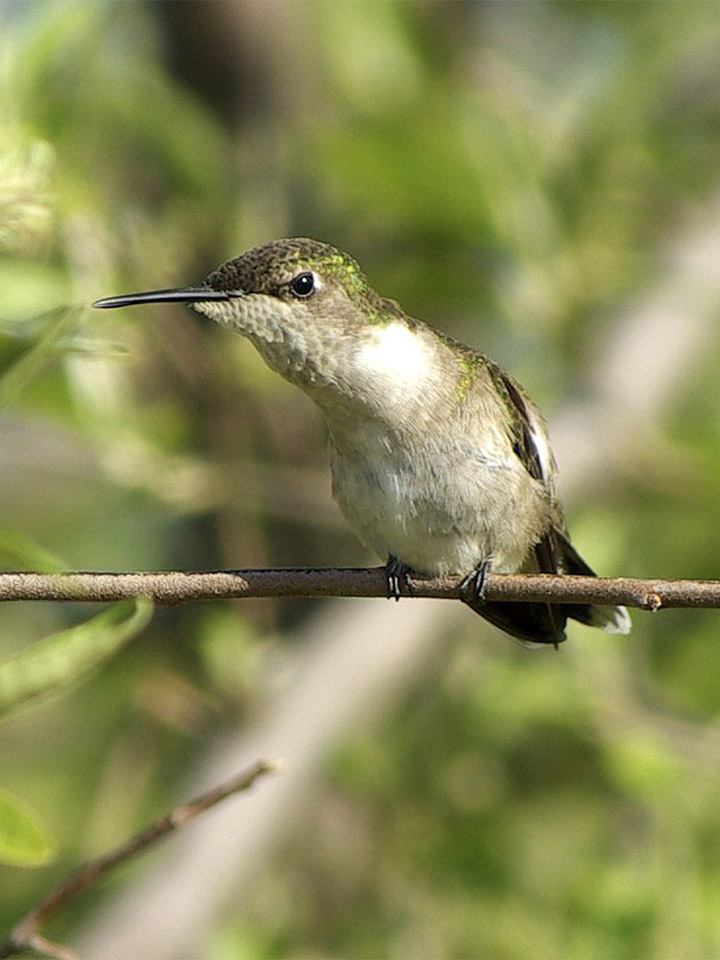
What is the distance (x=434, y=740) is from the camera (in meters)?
4.02

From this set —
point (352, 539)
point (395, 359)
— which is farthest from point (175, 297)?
point (352, 539)

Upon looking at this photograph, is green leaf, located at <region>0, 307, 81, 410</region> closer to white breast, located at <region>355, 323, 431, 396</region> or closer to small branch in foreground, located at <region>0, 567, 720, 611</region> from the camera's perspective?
small branch in foreground, located at <region>0, 567, 720, 611</region>

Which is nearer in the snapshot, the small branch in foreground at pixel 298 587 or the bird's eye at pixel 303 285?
the small branch in foreground at pixel 298 587

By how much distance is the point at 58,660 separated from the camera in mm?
1523

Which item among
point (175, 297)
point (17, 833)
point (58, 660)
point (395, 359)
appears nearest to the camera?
point (58, 660)

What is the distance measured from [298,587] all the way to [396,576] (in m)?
0.67

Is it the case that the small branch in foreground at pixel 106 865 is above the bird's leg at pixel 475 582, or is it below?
below

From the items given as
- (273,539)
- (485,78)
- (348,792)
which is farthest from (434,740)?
(485,78)

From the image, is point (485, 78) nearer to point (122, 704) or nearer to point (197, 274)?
point (197, 274)

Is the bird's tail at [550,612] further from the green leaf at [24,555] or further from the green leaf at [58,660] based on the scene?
the green leaf at [58,660]

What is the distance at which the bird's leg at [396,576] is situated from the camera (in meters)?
2.38

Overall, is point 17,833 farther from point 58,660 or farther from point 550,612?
point 550,612

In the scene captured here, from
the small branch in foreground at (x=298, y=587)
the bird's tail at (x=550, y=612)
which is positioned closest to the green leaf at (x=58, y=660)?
the small branch in foreground at (x=298, y=587)

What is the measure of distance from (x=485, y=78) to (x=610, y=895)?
3216mm
